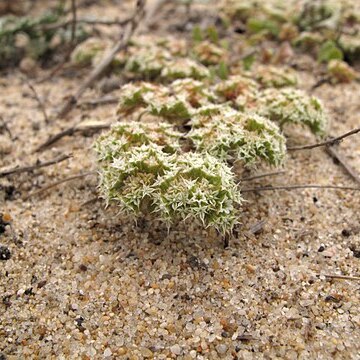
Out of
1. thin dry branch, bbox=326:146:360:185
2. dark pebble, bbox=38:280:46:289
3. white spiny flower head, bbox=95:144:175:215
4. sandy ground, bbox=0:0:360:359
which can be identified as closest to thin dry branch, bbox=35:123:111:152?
sandy ground, bbox=0:0:360:359

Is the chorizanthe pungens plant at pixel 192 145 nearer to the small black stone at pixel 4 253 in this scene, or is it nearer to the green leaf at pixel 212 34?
the small black stone at pixel 4 253

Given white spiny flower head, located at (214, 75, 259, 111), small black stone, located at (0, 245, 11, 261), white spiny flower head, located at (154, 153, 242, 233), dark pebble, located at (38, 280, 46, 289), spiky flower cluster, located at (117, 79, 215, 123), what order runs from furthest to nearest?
white spiny flower head, located at (214, 75, 259, 111) → spiky flower cluster, located at (117, 79, 215, 123) → small black stone, located at (0, 245, 11, 261) → dark pebble, located at (38, 280, 46, 289) → white spiny flower head, located at (154, 153, 242, 233)

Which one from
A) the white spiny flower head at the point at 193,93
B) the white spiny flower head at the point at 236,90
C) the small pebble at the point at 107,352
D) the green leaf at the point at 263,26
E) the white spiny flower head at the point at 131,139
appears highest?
the white spiny flower head at the point at 131,139

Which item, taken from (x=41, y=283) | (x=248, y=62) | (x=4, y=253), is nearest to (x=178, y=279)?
Result: (x=41, y=283)

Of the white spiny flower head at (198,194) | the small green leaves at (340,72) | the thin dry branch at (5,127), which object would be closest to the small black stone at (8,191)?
the thin dry branch at (5,127)

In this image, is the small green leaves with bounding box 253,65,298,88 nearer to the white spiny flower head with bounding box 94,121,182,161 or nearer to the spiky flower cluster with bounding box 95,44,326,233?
the spiky flower cluster with bounding box 95,44,326,233
